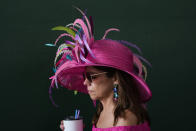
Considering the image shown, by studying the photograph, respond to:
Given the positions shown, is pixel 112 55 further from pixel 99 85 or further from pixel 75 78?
pixel 75 78

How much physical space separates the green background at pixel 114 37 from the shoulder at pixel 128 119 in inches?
30.4

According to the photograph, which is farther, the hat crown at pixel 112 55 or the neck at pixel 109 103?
the neck at pixel 109 103

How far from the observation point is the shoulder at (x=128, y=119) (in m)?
1.44

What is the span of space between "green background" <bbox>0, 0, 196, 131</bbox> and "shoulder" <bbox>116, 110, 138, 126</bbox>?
0.77 m

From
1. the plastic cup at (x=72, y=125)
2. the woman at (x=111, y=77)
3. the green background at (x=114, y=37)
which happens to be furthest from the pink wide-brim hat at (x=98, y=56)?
the green background at (x=114, y=37)

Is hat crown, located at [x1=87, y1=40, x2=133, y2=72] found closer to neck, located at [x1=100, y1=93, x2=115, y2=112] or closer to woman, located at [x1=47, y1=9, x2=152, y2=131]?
woman, located at [x1=47, y1=9, x2=152, y2=131]

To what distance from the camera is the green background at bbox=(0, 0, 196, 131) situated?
2.20 metres

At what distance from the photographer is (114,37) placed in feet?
7.45

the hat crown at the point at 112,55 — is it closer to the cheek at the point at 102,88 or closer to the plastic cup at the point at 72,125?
the cheek at the point at 102,88

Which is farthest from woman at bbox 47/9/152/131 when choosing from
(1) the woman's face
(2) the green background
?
(2) the green background
